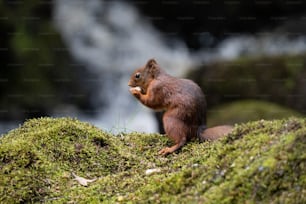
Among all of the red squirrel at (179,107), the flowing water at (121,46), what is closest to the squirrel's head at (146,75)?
the red squirrel at (179,107)

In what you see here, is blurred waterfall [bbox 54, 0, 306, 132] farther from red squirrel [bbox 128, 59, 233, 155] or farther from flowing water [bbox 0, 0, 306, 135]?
red squirrel [bbox 128, 59, 233, 155]

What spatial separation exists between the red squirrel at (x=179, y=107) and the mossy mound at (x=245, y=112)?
14.7 ft

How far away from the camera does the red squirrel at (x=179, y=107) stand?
516 cm

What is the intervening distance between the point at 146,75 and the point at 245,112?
4544 mm

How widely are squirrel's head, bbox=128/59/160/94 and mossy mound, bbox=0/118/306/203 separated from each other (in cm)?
73

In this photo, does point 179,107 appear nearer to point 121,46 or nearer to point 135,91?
point 135,91

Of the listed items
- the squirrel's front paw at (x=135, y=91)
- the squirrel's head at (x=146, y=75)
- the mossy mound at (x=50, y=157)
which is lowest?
the mossy mound at (x=50, y=157)

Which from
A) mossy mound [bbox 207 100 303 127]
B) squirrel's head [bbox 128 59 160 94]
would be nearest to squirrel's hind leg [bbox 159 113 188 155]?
squirrel's head [bbox 128 59 160 94]

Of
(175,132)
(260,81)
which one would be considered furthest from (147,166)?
(260,81)

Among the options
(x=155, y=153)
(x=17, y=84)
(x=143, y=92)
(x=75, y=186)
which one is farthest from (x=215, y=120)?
(x=75, y=186)

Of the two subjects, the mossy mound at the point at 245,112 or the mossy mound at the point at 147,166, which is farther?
the mossy mound at the point at 245,112

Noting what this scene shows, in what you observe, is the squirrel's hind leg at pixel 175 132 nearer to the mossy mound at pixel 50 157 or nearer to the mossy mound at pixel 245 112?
the mossy mound at pixel 50 157

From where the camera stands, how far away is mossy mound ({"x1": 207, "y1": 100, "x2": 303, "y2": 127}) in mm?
10102

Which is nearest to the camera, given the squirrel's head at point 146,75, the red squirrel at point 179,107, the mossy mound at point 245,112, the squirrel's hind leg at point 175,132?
the squirrel's hind leg at point 175,132
